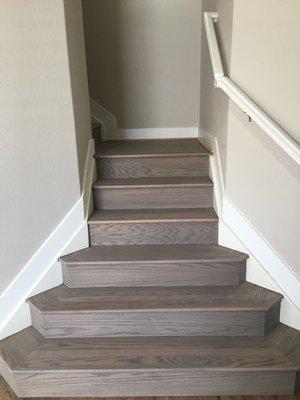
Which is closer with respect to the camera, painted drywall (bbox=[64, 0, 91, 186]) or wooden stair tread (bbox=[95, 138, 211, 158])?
painted drywall (bbox=[64, 0, 91, 186])

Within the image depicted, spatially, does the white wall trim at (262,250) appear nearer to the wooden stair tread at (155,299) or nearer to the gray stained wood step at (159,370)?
the wooden stair tread at (155,299)

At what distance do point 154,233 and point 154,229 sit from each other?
0.09 ft

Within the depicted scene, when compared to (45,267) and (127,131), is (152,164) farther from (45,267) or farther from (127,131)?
(45,267)

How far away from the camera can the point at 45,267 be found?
2.03 m

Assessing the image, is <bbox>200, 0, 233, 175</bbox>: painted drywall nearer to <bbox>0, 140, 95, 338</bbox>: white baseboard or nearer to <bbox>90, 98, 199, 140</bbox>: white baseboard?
<bbox>90, 98, 199, 140</bbox>: white baseboard

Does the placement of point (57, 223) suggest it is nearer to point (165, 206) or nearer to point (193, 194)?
point (165, 206)

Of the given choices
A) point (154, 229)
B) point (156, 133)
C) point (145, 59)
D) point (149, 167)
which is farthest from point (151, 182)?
point (145, 59)

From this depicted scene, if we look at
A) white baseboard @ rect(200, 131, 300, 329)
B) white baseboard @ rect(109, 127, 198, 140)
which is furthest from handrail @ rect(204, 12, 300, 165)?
Answer: white baseboard @ rect(109, 127, 198, 140)

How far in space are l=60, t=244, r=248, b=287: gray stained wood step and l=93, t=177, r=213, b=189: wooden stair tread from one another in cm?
53

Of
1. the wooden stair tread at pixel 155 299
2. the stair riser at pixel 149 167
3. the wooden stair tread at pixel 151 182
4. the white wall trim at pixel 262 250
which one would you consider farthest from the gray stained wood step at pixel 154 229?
the stair riser at pixel 149 167

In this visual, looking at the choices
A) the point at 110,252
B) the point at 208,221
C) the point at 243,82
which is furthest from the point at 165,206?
the point at 243,82

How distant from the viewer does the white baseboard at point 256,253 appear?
182cm

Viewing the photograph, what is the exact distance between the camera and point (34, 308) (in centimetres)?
188

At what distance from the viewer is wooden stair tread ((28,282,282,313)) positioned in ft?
5.95
